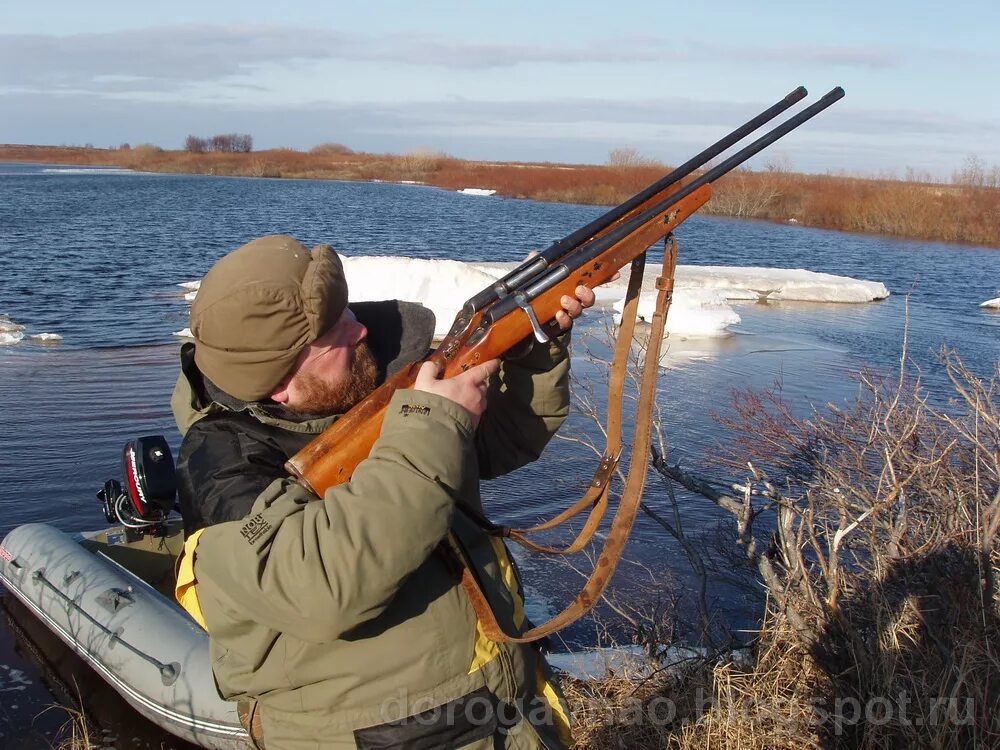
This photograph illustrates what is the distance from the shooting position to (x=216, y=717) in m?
4.37

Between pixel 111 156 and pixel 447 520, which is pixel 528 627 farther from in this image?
pixel 111 156

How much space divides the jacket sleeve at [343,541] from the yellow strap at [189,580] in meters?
0.08

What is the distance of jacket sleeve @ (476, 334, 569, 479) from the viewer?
7.87 feet

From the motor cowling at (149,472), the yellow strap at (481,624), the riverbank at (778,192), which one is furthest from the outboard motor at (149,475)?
the riverbank at (778,192)

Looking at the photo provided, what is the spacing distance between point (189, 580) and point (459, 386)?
71cm

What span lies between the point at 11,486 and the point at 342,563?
24.0 feet

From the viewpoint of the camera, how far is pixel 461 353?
81.2 inches

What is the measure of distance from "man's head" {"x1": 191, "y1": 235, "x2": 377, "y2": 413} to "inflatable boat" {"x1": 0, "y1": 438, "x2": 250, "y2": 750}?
2.77 meters

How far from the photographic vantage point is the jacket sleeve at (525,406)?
2.40 m

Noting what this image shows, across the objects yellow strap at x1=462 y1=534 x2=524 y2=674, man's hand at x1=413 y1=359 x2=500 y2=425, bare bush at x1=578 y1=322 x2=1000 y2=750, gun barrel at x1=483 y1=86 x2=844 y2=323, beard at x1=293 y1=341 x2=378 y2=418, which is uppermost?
gun barrel at x1=483 y1=86 x2=844 y2=323

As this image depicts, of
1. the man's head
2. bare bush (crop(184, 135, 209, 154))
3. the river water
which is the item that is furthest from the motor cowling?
bare bush (crop(184, 135, 209, 154))

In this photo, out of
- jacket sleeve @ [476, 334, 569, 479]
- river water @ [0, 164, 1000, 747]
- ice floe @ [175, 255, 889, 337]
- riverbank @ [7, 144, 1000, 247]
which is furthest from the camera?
riverbank @ [7, 144, 1000, 247]

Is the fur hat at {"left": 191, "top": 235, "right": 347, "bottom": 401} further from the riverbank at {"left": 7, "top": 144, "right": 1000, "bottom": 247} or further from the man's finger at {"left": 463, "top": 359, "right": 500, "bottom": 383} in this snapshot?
the riverbank at {"left": 7, "top": 144, "right": 1000, "bottom": 247}

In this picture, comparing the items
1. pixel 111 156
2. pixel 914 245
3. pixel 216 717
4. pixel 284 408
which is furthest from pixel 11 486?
pixel 111 156
